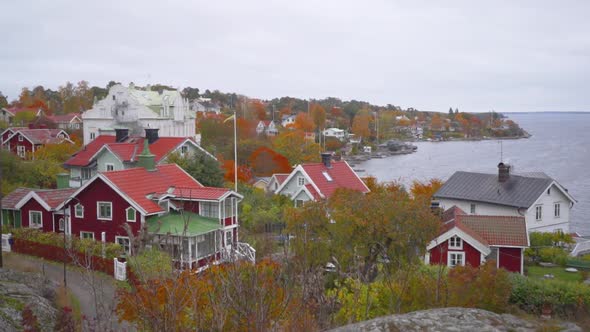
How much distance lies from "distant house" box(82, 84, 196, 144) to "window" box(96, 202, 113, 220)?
19.0 m

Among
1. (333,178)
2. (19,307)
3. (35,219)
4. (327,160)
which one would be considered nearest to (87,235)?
(35,219)

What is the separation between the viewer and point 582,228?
33.9 meters

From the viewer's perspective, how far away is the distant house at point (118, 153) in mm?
27203

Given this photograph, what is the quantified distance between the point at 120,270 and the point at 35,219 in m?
5.92

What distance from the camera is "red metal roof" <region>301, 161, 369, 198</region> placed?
2712cm

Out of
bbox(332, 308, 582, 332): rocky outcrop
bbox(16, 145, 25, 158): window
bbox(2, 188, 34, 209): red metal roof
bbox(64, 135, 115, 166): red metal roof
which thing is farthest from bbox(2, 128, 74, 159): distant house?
bbox(332, 308, 582, 332): rocky outcrop

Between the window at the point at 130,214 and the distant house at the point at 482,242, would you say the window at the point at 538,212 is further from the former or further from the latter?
the window at the point at 130,214

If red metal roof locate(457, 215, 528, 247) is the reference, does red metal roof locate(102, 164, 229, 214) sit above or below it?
above

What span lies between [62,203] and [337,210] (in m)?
10.3

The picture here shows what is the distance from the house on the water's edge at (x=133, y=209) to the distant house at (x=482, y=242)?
20.9 feet

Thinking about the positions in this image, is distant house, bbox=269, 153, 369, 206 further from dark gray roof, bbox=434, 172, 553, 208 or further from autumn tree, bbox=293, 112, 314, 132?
autumn tree, bbox=293, 112, 314, 132

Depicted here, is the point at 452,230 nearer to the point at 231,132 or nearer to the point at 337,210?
the point at 337,210

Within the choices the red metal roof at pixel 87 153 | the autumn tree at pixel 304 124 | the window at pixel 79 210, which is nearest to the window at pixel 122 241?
the window at pixel 79 210

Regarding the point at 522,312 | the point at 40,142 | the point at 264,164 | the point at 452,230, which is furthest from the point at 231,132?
the point at 522,312
